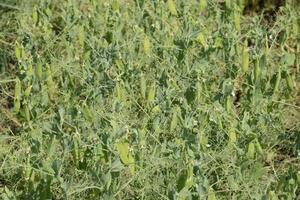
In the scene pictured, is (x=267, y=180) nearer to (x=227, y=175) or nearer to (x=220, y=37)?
(x=227, y=175)

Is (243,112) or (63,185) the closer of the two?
(63,185)

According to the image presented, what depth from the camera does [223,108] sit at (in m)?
2.23

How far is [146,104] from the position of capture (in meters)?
2.36

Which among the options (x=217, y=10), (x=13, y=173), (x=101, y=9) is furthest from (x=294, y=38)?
(x=13, y=173)

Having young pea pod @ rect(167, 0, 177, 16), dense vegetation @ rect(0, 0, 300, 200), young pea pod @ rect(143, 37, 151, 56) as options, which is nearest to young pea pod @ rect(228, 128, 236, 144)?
dense vegetation @ rect(0, 0, 300, 200)

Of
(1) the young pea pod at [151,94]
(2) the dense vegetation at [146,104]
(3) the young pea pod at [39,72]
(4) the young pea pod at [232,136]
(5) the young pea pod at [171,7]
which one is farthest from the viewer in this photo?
(5) the young pea pod at [171,7]

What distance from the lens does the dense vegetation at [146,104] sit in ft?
6.49

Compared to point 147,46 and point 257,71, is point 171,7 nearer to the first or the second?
→ point 147,46

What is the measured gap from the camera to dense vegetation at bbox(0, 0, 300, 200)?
1979 millimetres

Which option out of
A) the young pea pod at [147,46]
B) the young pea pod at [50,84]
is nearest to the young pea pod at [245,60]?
the young pea pod at [147,46]

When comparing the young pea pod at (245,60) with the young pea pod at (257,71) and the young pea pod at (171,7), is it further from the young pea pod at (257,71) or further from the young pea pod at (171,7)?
the young pea pod at (171,7)

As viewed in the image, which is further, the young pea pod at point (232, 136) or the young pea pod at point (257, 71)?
the young pea pod at point (257, 71)

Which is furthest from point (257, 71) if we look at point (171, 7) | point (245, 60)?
point (171, 7)

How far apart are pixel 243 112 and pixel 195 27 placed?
418 mm
